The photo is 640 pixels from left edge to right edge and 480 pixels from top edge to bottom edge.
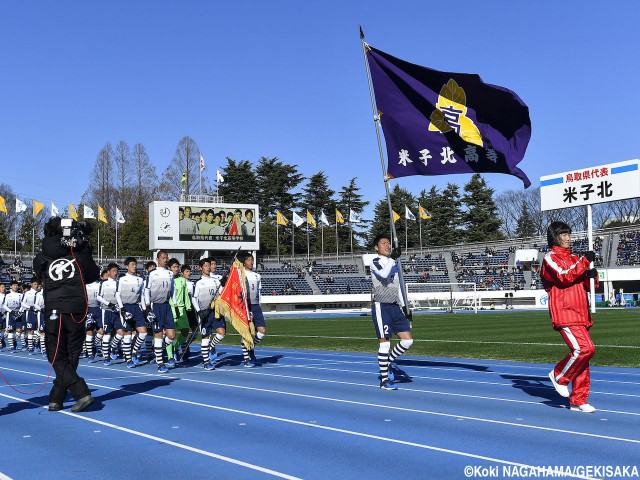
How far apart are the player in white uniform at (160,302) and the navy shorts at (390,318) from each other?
206 inches

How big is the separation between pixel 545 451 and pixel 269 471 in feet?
7.84

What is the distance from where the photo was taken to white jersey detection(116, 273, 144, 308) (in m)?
15.3

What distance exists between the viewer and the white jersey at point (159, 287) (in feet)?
47.1

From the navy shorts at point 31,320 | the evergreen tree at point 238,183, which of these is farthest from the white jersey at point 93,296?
the evergreen tree at point 238,183

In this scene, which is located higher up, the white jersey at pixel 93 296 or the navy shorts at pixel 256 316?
the white jersey at pixel 93 296

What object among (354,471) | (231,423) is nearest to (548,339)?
(231,423)

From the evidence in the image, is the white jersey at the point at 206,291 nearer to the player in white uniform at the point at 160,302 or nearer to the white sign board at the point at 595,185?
the player in white uniform at the point at 160,302

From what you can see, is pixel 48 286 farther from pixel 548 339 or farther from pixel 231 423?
pixel 548 339

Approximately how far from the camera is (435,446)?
252 inches

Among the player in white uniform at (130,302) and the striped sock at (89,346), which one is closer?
the player in white uniform at (130,302)

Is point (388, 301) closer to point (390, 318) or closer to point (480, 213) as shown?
point (390, 318)

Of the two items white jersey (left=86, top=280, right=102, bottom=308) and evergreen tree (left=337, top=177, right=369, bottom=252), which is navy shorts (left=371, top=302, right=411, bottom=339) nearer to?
white jersey (left=86, top=280, right=102, bottom=308)

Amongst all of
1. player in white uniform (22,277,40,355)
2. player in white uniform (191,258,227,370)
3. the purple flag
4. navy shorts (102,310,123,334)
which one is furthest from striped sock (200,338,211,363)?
player in white uniform (22,277,40,355)

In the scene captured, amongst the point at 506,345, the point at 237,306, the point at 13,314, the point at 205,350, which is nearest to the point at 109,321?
the point at 205,350
